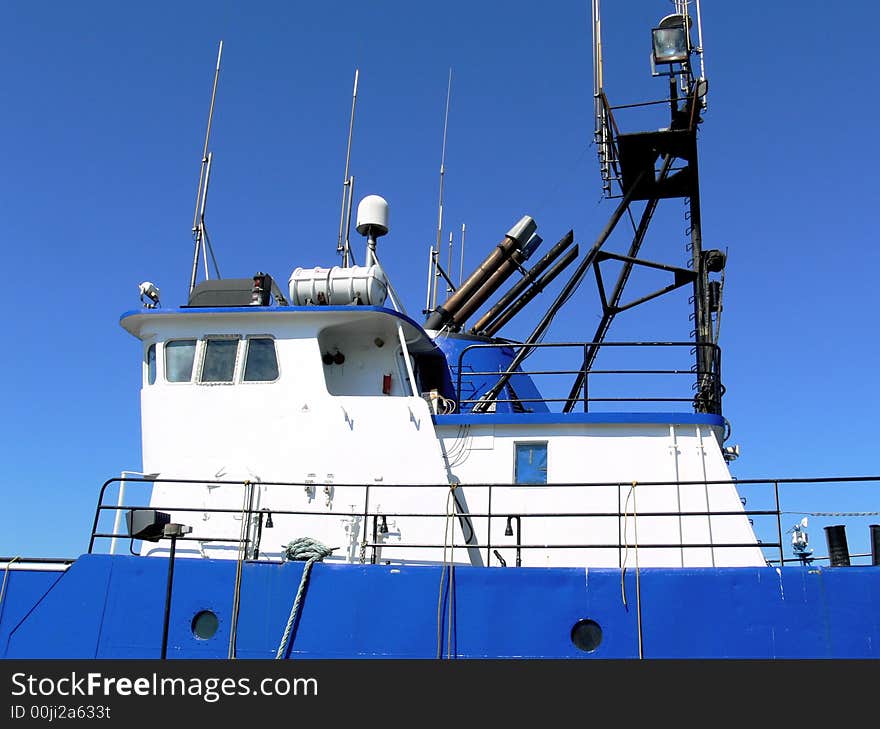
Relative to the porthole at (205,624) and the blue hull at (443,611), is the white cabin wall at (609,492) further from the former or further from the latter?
the porthole at (205,624)

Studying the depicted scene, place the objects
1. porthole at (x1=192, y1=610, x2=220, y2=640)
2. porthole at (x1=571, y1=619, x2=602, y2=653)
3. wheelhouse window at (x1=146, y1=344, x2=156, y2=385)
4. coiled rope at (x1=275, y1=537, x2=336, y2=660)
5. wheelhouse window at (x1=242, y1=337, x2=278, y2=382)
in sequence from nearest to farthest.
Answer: porthole at (x1=571, y1=619, x2=602, y2=653) → coiled rope at (x1=275, y1=537, x2=336, y2=660) → porthole at (x1=192, y1=610, x2=220, y2=640) → wheelhouse window at (x1=242, y1=337, x2=278, y2=382) → wheelhouse window at (x1=146, y1=344, x2=156, y2=385)

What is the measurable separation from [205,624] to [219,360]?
381cm

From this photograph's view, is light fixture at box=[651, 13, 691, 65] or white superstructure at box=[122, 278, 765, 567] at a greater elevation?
light fixture at box=[651, 13, 691, 65]

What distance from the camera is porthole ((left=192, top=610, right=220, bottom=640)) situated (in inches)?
370

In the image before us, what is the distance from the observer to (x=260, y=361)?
11.6m

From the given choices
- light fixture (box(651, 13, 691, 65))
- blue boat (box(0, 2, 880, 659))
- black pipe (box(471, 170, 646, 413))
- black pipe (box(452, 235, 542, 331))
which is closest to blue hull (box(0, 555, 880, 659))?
blue boat (box(0, 2, 880, 659))

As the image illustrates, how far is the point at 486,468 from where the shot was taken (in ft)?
36.5

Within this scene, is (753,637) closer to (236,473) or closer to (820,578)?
(820,578)

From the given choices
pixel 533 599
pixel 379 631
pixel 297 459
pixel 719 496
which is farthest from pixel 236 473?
pixel 719 496

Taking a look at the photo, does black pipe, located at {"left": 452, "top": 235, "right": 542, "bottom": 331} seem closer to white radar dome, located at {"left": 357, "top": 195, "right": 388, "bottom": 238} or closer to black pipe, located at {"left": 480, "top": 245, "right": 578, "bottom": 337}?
black pipe, located at {"left": 480, "top": 245, "right": 578, "bottom": 337}

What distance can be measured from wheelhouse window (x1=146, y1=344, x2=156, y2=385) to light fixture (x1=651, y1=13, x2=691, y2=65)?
31.2 ft

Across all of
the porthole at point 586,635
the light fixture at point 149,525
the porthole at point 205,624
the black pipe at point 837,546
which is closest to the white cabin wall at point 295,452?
the porthole at point 205,624

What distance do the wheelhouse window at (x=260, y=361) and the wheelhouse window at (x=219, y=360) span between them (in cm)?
21
